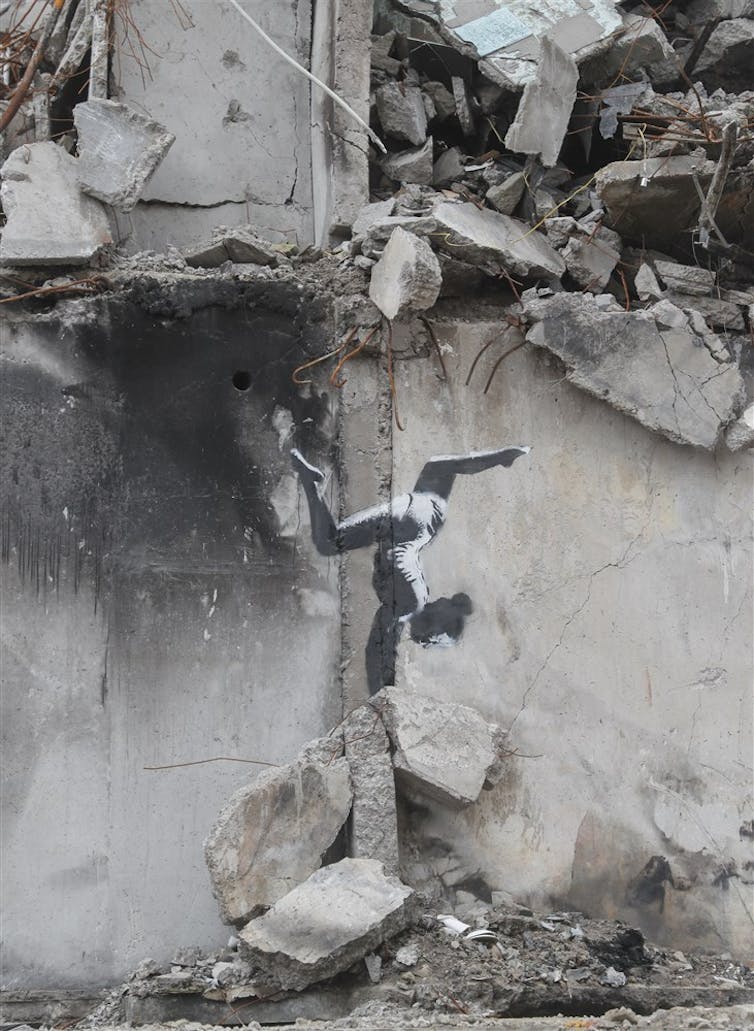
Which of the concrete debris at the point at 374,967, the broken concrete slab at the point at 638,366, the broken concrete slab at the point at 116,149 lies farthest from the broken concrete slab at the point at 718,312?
the concrete debris at the point at 374,967

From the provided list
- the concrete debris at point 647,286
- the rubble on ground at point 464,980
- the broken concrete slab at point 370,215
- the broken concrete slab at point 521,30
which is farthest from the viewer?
the broken concrete slab at point 521,30

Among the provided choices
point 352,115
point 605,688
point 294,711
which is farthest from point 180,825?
point 352,115

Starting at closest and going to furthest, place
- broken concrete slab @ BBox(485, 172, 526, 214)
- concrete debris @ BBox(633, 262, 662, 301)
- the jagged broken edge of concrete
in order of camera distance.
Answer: the jagged broken edge of concrete, concrete debris @ BBox(633, 262, 662, 301), broken concrete slab @ BBox(485, 172, 526, 214)

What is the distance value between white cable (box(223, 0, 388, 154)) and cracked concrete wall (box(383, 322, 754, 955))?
1059mm

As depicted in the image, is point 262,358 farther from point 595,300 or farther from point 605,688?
point 605,688

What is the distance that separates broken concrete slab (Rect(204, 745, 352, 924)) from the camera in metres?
4.79

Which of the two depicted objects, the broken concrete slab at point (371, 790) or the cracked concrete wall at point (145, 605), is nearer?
the broken concrete slab at point (371, 790)

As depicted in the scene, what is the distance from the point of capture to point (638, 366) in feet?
17.7

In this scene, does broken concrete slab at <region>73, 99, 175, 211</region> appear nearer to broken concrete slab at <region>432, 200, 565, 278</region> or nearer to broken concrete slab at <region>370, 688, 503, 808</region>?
broken concrete slab at <region>432, 200, 565, 278</region>

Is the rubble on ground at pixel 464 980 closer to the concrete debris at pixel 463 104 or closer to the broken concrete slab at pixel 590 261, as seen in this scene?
the broken concrete slab at pixel 590 261

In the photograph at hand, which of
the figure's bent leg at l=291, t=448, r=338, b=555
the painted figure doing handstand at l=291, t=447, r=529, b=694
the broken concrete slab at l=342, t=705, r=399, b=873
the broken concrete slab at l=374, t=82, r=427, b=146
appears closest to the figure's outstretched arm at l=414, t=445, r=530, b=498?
the painted figure doing handstand at l=291, t=447, r=529, b=694

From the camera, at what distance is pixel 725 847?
210 inches

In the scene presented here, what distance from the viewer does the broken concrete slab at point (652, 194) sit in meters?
5.52

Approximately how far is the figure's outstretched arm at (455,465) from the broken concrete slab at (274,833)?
1.34 m
